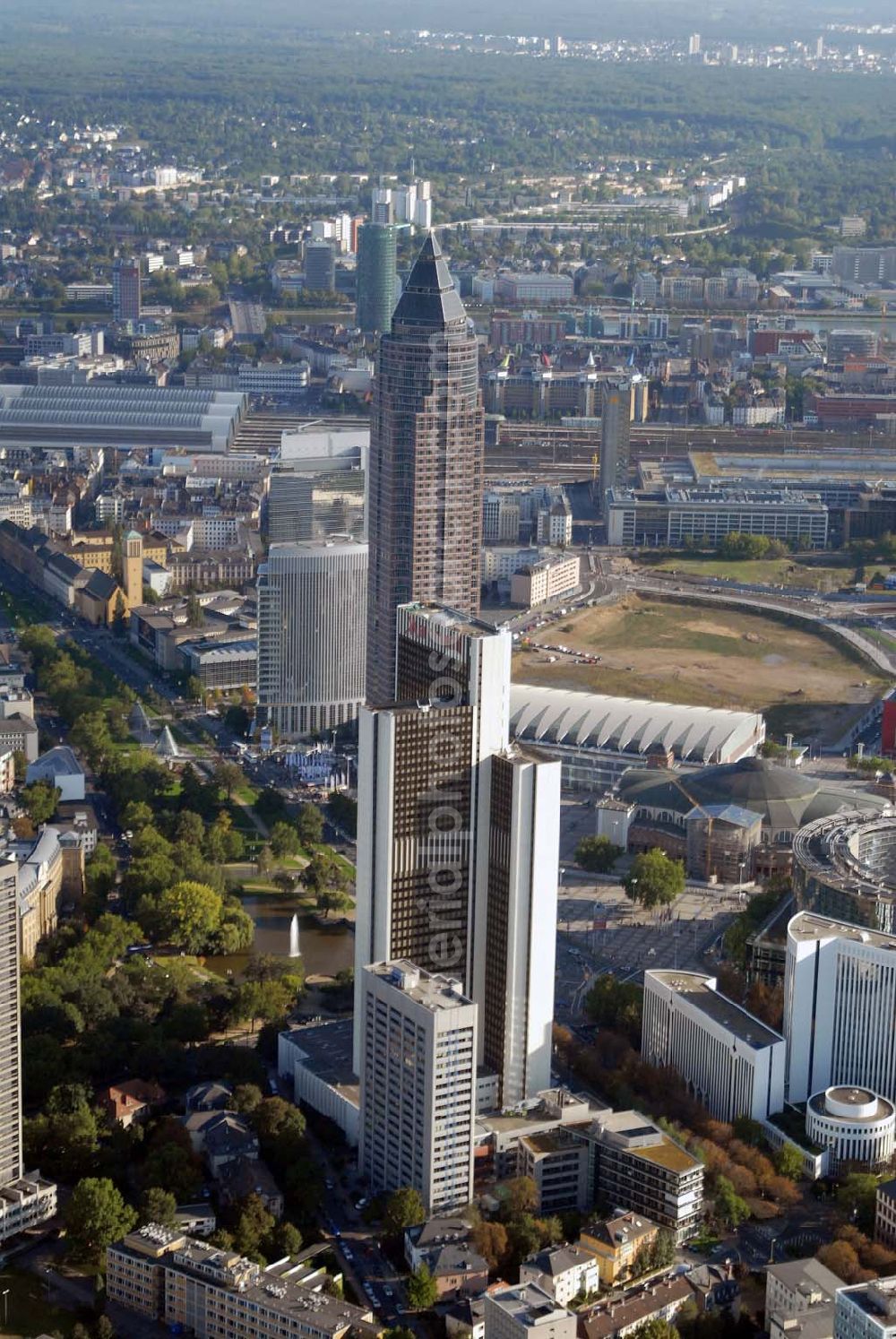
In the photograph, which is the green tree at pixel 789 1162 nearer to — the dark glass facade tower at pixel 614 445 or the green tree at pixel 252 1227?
the green tree at pixel 252 1227

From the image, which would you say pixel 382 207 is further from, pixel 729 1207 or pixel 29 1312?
pixel 29 1312

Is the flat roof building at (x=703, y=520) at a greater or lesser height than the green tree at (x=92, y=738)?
greater

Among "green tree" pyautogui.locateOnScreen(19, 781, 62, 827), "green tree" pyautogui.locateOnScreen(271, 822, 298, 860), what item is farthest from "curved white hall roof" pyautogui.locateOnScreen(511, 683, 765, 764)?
"green tree" pyautogui.locateOnScreen(19, 781, 62, 827)

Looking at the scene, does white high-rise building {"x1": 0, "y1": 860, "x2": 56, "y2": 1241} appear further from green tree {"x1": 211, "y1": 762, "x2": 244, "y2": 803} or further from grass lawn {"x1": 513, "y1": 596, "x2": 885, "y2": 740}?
grass lawn {"x1": 513, "y1": 596, "x2": 885, "y2": 740}

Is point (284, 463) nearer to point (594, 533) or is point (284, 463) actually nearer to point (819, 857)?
point (594, 533)

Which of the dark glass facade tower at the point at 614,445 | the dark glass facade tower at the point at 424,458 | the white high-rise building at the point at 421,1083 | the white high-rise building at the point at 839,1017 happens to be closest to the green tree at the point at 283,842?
the dark glass facade tower at the point at 424,458

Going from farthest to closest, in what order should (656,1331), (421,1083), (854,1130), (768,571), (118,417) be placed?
(118,417) < (768,571) < (854,1130) < (421,1083) < (656,1331)

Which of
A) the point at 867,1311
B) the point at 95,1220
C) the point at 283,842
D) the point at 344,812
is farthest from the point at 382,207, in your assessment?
the point at 867,1311
